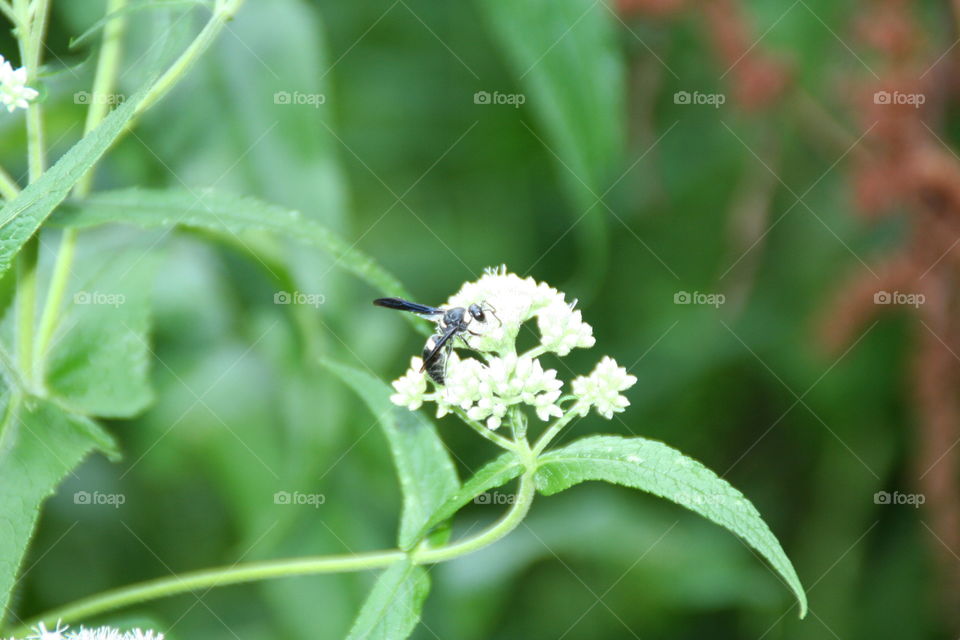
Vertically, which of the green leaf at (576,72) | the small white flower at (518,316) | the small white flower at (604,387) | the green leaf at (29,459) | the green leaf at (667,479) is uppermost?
the green leaf at (576,72)

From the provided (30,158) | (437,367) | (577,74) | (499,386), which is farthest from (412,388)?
(577,74)

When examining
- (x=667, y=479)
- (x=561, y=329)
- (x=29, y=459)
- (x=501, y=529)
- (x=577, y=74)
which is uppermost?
(x=577, y=74)

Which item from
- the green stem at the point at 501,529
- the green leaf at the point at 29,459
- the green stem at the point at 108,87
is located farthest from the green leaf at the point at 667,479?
the green stem at the point at 108,87

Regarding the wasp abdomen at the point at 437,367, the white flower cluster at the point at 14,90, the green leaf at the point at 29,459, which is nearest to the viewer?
the green leaf at the point at 29,459

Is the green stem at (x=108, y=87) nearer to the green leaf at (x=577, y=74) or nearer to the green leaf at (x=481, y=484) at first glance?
the green leaf at (x=481, y=484)

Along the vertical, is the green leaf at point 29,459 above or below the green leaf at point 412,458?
below

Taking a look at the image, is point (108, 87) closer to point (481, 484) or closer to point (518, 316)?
point (518, 316)
